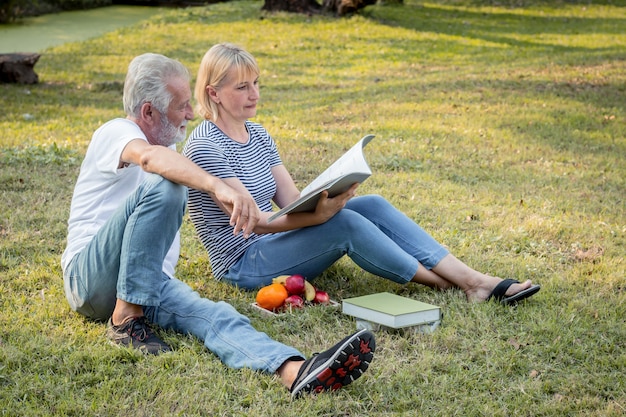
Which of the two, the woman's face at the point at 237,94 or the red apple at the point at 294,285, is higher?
the woman's face at the point at 237,94

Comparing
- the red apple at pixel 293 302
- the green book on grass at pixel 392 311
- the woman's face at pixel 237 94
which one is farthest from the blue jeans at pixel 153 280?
the woman's face at pixel 237 94

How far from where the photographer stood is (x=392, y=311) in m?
3.62

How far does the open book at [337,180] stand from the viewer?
343cm

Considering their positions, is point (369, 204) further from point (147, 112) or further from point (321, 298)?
point (147, 112)

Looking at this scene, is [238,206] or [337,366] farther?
[238,206]

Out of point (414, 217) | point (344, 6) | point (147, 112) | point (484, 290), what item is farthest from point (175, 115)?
point (344, 6)

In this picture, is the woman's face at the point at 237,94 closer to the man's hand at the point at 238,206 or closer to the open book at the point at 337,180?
the open book at the point at 337,180

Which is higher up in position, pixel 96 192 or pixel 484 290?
pixel 96 192

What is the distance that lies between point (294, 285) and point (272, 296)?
0.44 ft

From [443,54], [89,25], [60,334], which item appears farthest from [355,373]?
[89,25]

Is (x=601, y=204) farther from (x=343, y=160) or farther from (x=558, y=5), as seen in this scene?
(x=558, y=5)

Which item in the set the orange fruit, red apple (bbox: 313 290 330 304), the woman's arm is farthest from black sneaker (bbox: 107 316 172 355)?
red apple (bbox: 313 290 330 304)

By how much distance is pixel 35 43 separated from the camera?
15.7 m

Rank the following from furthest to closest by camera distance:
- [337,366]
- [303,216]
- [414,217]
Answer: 1. [414,217]
2. [303,216]
3. [337,366]
